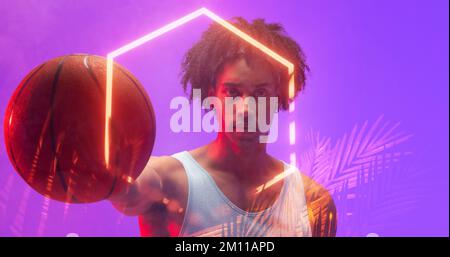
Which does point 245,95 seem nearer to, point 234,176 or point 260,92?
point 260,92

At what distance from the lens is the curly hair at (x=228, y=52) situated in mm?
1121

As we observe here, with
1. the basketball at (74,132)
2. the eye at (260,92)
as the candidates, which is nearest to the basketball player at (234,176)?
the eye at (260,92)

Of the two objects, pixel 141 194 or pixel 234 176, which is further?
pixel 234 176

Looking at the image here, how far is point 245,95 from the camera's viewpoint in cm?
105

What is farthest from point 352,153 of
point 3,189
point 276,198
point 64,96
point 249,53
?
point 3,189

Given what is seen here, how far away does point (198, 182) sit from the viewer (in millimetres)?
1066

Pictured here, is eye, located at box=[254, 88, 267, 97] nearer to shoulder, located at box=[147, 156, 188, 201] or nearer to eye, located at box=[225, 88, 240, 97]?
eye, located at box=[225, 88, 240, 97]

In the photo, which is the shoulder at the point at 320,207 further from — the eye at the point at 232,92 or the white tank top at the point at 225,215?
the eye at the point at 232,92

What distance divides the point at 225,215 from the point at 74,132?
419 millimetres

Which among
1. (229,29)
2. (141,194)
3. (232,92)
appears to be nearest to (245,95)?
(232,92)

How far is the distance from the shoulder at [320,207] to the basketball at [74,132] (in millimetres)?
465

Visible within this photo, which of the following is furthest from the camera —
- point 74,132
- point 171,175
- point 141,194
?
point 171,175

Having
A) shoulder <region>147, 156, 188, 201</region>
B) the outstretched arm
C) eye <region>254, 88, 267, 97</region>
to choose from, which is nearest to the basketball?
the outstretched arm
